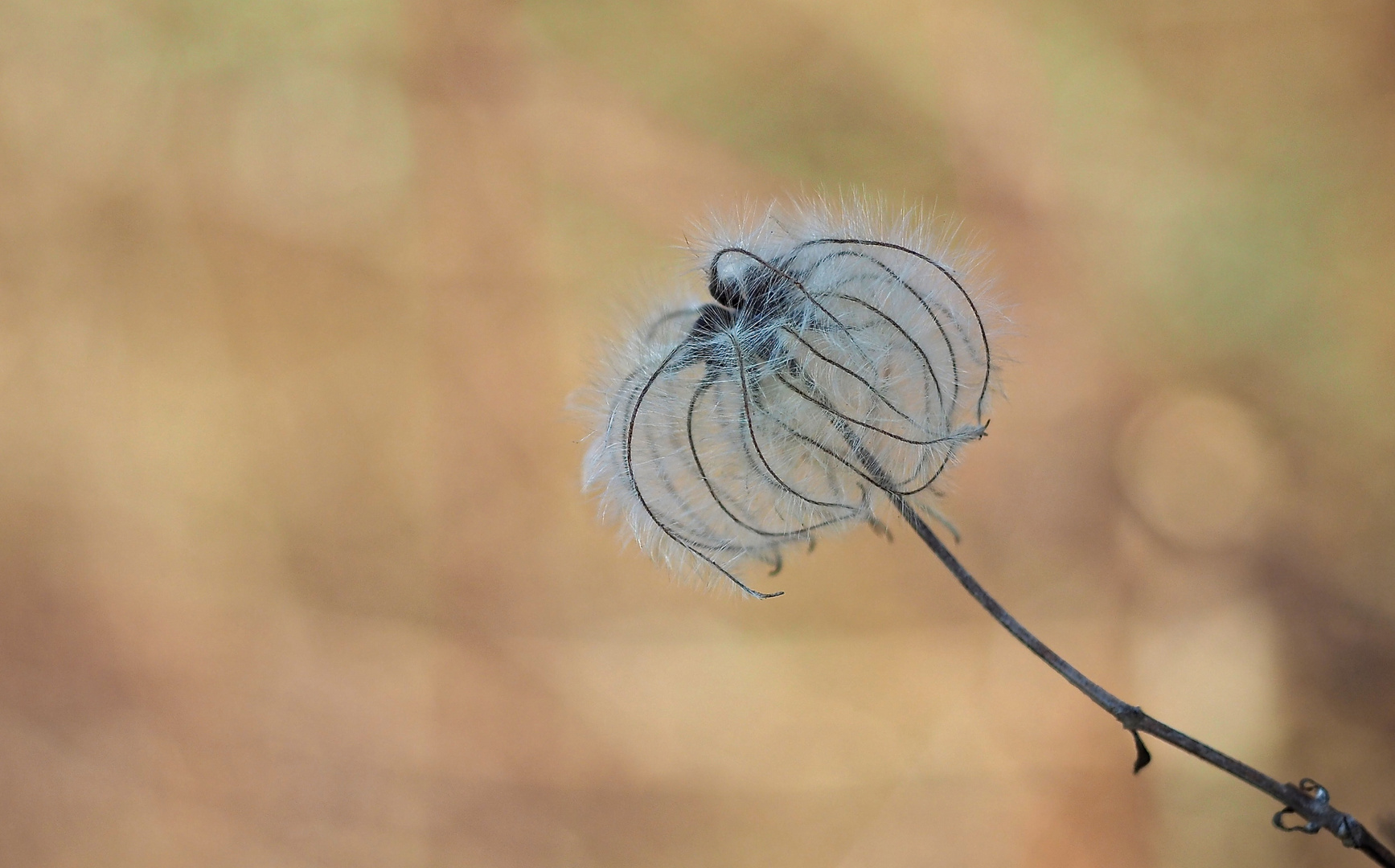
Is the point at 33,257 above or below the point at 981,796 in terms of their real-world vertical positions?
above

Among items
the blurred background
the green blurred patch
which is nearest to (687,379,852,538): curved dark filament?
the blurred background

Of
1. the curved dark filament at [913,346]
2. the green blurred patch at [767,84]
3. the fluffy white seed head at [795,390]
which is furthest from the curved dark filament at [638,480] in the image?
the green blurred patch at [767,84]

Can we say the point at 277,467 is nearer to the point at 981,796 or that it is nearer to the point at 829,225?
the point at 829,225

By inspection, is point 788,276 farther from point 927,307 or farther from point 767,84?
point 767,84

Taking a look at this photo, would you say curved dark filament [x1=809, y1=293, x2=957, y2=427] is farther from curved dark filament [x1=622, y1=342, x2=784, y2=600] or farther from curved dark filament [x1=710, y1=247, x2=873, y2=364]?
curved dark filament [x1=622, y1=342, x2=784, y2=600]

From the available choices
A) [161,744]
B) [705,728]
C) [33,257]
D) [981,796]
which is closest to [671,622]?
[705,728]

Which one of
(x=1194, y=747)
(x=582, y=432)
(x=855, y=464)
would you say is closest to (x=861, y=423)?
(x=855, y=464)
